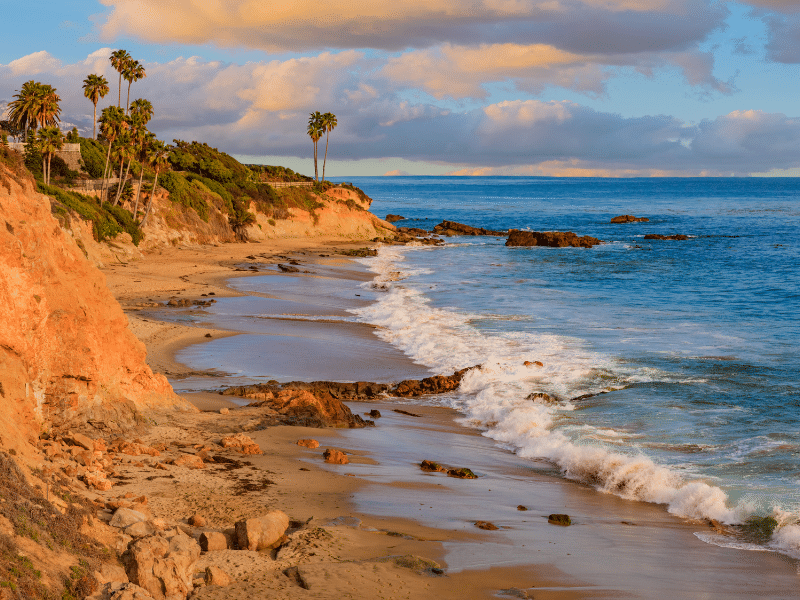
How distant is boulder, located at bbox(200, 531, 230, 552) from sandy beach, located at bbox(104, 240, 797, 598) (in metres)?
0.26

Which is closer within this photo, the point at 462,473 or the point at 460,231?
the point at 462,473

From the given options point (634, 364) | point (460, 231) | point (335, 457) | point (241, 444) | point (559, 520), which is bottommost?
point (559, 520)

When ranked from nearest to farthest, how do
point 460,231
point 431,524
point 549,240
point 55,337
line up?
point 431,524 → point 55,337 → point 549,240 → point 460,231

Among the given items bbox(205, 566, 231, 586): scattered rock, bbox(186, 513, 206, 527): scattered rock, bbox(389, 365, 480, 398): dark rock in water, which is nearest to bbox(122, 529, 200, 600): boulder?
bbox(205, 566, 231, 586): scattered rock

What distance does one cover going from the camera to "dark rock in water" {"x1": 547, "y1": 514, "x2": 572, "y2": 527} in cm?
1135

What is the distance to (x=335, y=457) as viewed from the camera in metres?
13.1

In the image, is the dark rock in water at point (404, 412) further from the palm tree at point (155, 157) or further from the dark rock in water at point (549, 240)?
the dark rock in water at point (549, 240)

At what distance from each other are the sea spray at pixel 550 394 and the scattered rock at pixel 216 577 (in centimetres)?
833

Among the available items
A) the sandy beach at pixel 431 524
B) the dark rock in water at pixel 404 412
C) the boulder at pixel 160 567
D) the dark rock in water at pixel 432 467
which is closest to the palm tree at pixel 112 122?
the sandy beach at pixel 431 524

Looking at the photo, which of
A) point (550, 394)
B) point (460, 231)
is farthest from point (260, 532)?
point (460, 231)

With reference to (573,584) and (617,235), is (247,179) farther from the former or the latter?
(573,584)

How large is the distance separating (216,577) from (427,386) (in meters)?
13.3

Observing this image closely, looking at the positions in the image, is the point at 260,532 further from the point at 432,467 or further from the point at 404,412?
the point at 404,412

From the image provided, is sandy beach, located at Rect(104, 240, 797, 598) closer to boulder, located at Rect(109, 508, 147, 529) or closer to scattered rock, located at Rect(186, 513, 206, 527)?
scattered rock, located at Rect(186, 513, 206, 527)
